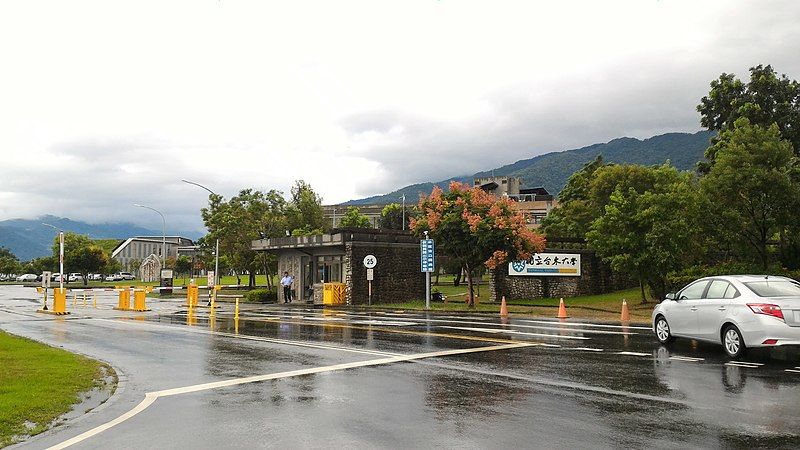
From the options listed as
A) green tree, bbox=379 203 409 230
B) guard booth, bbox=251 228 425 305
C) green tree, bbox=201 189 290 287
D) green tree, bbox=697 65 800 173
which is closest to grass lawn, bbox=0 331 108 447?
guard booth, bbox=251 228 425 305

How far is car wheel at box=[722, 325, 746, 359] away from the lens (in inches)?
468

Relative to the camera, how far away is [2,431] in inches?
290

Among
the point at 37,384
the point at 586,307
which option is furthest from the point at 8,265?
the point at 37,384

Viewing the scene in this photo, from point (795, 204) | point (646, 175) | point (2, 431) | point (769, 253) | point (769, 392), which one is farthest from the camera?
point (646, 175)

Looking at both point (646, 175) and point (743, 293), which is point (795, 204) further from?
point (646, 175)

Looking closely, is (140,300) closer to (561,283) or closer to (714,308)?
(561,283)

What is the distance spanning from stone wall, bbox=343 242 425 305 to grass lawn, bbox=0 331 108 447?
23.9m

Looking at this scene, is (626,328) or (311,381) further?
(626,328)

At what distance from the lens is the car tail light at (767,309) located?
11.5 meters

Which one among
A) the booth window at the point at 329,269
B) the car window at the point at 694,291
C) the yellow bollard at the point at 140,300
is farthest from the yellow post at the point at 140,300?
the car window at the point at 694,291

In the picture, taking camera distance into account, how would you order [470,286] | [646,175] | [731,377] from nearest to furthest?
[731,377], [470,286], [646,175]

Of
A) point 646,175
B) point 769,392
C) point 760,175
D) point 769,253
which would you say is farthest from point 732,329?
point 646,175

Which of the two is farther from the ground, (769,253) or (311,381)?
(769,253)

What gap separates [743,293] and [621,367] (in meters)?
2.98
